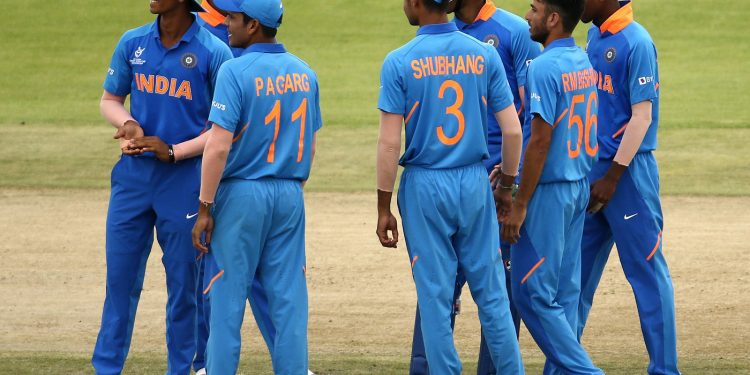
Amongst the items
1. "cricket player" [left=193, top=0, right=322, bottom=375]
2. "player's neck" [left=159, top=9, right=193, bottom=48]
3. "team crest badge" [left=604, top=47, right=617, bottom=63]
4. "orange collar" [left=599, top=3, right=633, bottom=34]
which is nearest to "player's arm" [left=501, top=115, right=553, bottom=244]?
"team crest badge" [left=604, top=47, right=617, bottom=63]

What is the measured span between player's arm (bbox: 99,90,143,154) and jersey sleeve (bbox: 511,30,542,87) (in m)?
2.16

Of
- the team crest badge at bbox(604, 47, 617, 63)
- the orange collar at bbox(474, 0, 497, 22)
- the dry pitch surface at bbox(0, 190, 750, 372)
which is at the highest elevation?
the orange collar at bbox(474, 0, 497, 22)

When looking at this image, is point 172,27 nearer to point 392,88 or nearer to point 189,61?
point 189,61

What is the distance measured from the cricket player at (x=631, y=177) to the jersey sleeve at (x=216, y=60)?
1.95 metres

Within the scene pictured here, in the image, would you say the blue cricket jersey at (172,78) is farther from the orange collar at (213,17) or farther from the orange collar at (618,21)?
the orange collar at (618,21)

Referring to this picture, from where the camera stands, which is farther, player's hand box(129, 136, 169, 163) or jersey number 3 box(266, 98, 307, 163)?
player's hand box(129, 136, 169, 163)

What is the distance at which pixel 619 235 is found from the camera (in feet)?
23.7

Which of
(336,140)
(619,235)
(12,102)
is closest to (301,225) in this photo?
(619,235)

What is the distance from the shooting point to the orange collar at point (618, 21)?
7.15 metres

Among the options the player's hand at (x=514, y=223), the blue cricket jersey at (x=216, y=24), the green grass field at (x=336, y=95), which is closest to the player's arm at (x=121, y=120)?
the blue cricket jersey at (x=216, y=24)

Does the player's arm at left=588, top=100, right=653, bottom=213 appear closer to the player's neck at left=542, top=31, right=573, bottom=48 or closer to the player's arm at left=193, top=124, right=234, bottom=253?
the player's neck at left=542, top=31, right=573, bottom=48

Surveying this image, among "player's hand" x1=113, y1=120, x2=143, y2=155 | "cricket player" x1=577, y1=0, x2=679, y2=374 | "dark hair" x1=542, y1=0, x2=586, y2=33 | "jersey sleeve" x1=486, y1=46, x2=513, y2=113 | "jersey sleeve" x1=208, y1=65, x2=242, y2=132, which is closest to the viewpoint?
"jersey sleeve" x1=208, y1=65, x2=242, y2=132

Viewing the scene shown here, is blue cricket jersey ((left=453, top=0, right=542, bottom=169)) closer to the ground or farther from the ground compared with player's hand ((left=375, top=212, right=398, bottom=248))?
farther from the ground

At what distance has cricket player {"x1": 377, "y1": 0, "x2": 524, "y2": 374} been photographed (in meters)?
6.38
